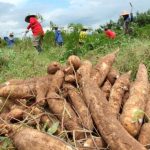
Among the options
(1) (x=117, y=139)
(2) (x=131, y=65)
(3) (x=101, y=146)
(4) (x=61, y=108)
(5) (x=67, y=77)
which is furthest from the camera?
(2) (x=131, y=65)

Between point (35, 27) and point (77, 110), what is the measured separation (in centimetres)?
818

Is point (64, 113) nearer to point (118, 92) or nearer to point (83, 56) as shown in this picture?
point (118, 92)

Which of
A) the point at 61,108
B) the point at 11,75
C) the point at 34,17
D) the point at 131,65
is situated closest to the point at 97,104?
the point at 61,108

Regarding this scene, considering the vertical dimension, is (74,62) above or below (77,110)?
above

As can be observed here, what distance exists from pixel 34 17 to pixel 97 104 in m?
8.73

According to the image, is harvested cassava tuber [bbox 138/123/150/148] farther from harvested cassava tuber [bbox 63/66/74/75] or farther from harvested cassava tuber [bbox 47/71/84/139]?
harvested cassava tuber [bbox 63/66/74/75]

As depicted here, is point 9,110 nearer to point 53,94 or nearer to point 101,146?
point 53,94

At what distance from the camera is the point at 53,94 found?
412cm

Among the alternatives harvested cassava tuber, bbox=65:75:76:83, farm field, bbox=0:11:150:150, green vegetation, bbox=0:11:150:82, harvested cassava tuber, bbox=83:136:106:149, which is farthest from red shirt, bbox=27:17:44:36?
harvested cassava tuber, bbox=83:136:106:149

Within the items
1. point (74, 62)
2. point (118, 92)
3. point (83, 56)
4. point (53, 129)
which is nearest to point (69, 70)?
point (74, 62)

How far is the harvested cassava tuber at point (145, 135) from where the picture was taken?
3408mm

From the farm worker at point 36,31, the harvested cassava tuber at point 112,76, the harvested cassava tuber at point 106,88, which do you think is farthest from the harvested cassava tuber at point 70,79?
the farm worker at point 36,31

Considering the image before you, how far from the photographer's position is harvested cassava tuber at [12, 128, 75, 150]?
311cm

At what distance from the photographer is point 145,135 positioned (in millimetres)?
3459
